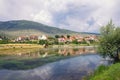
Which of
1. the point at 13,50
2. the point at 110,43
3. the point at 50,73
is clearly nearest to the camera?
the point at 50,73

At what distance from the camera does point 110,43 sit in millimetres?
60938

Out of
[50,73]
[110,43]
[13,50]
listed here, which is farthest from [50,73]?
[13,50]

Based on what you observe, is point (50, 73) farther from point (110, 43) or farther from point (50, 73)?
point (110, 43)

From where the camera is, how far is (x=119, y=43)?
60750 mm

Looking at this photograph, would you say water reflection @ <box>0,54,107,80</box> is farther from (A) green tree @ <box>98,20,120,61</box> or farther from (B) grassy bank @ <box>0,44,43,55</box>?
(B) grassy bank @ <box>0,44,43,55</box>

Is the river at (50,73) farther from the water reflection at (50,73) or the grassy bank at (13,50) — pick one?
the grassy bank at (13,50)

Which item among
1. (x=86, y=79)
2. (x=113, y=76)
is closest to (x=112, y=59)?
(x=86, y=79)

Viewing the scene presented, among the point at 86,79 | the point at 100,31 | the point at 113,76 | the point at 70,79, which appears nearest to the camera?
the point at 113,76

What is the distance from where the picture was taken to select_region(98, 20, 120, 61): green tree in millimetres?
60312

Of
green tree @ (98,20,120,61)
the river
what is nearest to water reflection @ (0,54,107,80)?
the river

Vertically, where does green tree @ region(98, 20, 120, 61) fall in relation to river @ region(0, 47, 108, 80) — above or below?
above

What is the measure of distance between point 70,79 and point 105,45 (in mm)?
20218

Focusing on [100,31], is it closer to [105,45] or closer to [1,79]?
[105,45]

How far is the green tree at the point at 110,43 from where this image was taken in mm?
60312
